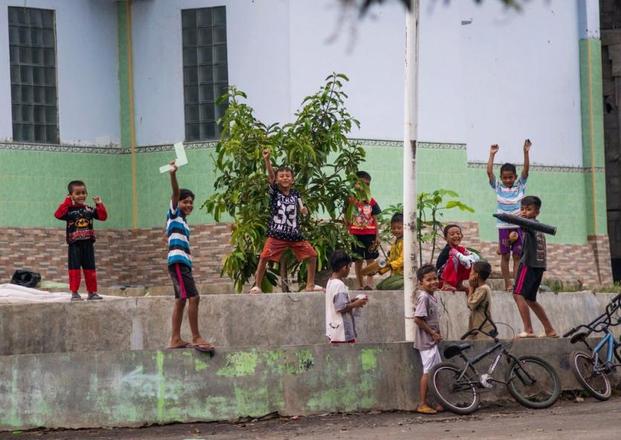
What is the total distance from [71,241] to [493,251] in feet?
36.8

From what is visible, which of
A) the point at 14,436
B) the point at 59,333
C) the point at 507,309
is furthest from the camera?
the point at 507,309

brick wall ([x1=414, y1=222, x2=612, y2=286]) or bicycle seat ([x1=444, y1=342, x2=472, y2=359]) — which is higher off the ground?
brick wall ([x1=414, y1=222, x2=612, y2=286])

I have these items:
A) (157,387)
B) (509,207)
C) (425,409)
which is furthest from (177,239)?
(509,207)

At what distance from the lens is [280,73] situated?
23844mm

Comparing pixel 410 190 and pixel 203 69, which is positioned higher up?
pixel 203 69

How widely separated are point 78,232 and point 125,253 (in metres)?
7.35

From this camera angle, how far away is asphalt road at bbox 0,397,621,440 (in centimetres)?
1355

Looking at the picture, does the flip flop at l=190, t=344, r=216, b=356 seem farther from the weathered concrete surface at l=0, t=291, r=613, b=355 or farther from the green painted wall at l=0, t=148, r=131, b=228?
the green painted wall at l=0, t=148, r=131, b=228

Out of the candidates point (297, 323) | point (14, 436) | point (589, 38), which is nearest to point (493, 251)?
point (589, 38)

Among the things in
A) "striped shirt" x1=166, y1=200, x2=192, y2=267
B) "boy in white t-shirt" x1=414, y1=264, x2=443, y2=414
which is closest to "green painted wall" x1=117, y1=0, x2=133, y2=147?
"striped shirt" x1=166, y1=200, x2=192, y2=267

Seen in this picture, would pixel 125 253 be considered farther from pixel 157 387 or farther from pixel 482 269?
pixel 157 387

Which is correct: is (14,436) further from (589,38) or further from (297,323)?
(589,38)

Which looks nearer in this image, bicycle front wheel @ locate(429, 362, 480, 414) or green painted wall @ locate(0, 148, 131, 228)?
bicycle front wheel @ locate(429, 362, 480, 414)

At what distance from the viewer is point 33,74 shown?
78.4ft
